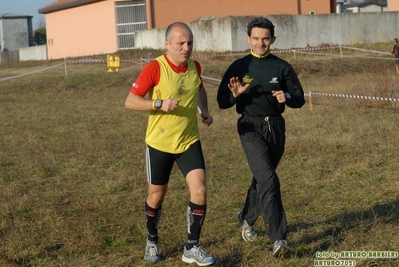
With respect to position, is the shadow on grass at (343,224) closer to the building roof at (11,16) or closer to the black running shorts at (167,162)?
the black running shorts at (167,162)

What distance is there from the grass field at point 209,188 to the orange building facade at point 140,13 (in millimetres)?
28280

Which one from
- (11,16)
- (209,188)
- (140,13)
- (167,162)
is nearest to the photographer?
(167,162)

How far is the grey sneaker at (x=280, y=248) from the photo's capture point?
595 centimetres

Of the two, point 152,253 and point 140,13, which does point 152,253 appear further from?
point 140,13

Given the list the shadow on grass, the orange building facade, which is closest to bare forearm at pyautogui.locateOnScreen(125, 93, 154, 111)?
the shadow on grass

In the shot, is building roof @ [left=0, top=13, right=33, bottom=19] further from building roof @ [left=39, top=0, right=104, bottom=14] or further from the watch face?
the watch face

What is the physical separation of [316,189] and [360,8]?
295 ft

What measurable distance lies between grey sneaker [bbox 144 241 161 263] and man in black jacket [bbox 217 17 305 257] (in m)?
0.94

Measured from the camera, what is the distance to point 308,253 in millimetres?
6199

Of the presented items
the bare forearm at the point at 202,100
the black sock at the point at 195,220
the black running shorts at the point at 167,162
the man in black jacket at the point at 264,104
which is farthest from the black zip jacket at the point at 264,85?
the black sock at the point at 195,220

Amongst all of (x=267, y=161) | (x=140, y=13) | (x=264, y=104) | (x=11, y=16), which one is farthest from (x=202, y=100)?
(x=11, y=16)

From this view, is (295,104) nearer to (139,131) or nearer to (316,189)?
(316,189)

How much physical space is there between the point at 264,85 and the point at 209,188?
10.0 feet

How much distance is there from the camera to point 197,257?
5879mm
